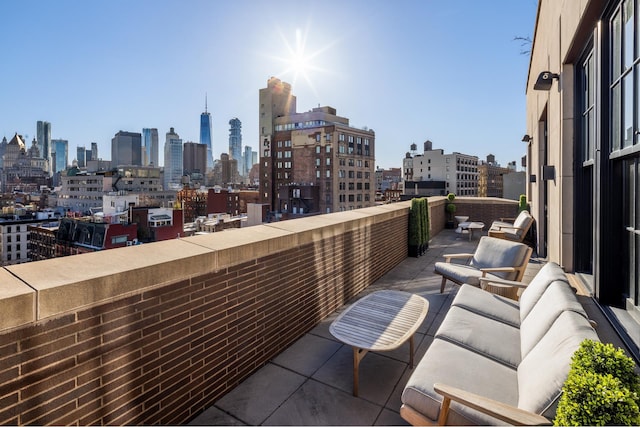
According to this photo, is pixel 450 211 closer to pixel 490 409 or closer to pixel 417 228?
pixel 417 228

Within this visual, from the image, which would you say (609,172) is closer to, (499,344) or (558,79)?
(499,344)

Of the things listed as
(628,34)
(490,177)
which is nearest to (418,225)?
(628,34)

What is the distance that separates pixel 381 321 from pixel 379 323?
0.06 meters

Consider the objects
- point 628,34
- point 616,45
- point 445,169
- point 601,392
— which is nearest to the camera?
point 601,392

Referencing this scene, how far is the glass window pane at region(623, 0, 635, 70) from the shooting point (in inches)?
102

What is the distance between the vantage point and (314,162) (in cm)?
6706

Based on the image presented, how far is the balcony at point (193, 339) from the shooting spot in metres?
1.87

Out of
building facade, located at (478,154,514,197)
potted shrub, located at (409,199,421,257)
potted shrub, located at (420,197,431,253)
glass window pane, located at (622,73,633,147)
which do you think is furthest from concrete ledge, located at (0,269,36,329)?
building facade, located at (478,154,514,197)

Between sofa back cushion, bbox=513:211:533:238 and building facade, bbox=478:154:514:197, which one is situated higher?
building facade, bbox=478:154:514:197

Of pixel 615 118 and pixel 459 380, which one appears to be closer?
pixel 459 380

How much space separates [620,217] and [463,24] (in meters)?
9.77

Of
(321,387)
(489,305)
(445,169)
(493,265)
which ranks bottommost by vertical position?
(321,387)

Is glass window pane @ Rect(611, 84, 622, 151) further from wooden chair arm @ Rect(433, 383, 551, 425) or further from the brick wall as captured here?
the brick wall

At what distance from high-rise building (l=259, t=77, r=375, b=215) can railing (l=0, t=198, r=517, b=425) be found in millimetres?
61274
